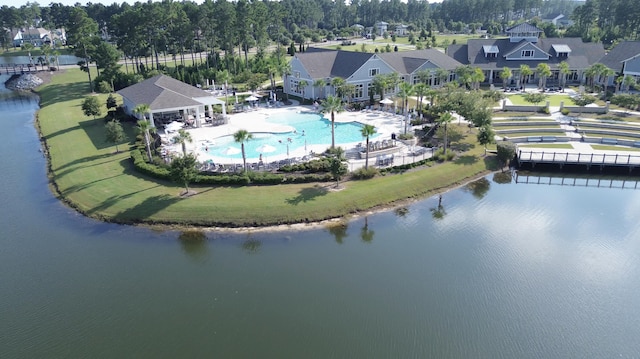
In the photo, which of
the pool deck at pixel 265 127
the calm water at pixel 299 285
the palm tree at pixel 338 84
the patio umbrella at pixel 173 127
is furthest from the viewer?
the palm tree at pixel 338 84

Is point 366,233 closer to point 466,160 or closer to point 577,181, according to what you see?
point 466,160

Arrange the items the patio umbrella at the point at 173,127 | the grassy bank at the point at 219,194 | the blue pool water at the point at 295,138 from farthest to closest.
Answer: the patio umbrella at the point at 173,127 → the blue pool water at the point at 295,138 → the grassy bank at the point at 219,194

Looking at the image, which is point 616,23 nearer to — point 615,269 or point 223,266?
point 615,269

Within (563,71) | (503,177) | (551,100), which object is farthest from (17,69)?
(563,71)

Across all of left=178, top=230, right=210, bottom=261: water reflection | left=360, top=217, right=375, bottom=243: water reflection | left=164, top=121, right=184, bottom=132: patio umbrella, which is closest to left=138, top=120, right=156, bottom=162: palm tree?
left=164, top=121, right=184, bottom=132: patio umbrella

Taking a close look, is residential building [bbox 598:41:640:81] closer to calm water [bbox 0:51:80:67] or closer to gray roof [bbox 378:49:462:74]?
gray roof [bbox 378:49:462:74]

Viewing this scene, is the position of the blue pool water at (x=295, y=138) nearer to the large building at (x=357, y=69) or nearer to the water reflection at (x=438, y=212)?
the large building at (x=357, y=69)

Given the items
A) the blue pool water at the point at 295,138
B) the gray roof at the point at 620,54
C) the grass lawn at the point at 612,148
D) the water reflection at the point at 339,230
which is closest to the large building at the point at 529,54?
the gray roof at the point at 620,54
